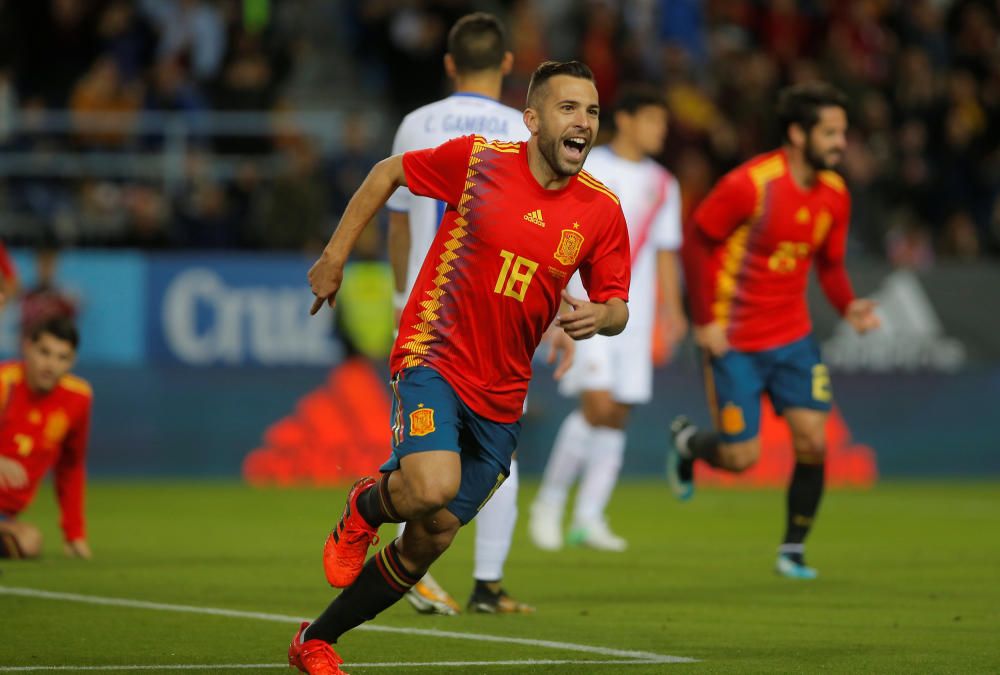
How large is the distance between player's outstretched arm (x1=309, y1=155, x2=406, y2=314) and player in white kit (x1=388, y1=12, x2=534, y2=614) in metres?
1.77

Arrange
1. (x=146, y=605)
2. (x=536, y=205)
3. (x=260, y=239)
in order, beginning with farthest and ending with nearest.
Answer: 1. (x=260, y=239)
2. (x=146, y=605)
3. (x=536, y=205)

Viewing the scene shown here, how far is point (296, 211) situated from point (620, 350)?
7353 mm

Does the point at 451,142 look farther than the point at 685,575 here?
No

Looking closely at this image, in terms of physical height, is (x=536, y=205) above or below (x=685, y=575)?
above

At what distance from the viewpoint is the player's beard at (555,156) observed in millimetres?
6320

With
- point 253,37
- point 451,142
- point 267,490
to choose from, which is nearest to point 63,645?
point 451,142

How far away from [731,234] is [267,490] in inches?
302

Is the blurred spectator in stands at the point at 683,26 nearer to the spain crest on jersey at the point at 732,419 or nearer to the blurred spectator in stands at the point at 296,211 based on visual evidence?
the blurred spectator in stands at the point at 296,211

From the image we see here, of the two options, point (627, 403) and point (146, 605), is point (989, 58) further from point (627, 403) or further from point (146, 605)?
point (146, 605)

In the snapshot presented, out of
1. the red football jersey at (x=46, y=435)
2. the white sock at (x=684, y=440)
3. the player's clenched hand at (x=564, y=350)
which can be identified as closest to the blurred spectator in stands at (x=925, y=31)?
the white sock at (x=684, y=440)

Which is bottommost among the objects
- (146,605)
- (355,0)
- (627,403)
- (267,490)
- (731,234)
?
(267,490)

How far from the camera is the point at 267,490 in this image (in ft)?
55.3

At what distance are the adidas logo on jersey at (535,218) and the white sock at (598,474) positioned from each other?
5.84m

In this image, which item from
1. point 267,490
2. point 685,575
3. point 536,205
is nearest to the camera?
point 536,205
